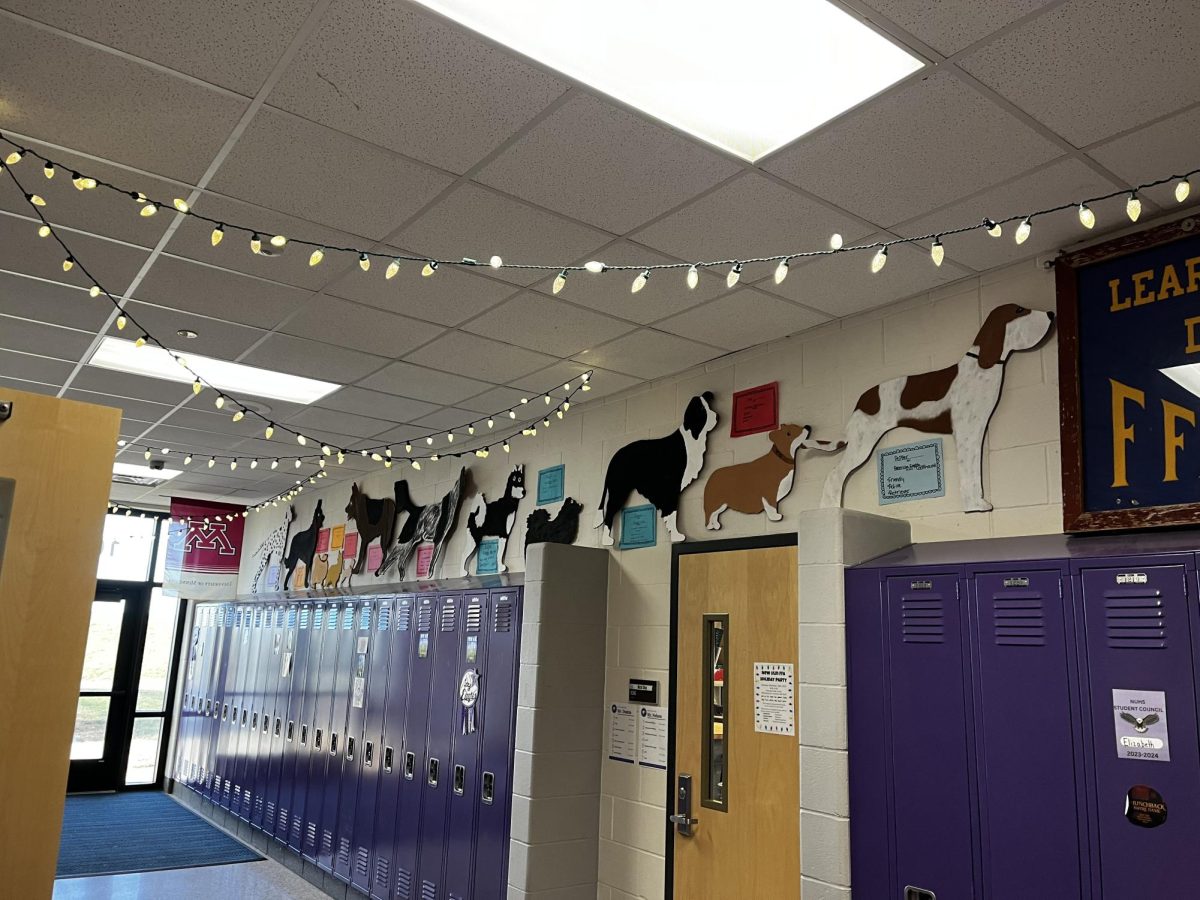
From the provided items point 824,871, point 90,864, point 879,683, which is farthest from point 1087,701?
point 90,864

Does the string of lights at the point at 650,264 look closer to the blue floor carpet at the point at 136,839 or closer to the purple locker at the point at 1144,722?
the purple locker at the point at 1144,722

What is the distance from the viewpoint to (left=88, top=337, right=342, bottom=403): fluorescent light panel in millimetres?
4562

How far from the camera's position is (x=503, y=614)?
4.49 m

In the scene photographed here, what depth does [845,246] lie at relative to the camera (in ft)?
9.83

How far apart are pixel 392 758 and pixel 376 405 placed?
2058mm

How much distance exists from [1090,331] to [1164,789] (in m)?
1.37

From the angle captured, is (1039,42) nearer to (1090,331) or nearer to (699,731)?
(1090,331)

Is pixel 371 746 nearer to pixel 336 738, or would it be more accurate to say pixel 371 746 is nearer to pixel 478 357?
pixel 336 738

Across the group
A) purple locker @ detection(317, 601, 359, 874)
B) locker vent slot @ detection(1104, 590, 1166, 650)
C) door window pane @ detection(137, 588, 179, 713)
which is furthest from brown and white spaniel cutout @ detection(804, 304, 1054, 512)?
door window pane @ detection(137, 588, 179, 713)

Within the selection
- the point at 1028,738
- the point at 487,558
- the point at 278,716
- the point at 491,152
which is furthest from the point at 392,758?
the point at 491,152

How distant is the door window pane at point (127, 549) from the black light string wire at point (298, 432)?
2.92 m

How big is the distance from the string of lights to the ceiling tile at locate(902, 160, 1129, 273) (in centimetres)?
3

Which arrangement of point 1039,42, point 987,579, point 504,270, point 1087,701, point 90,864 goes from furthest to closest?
point 90,864 < point 504,270 < point 987,579 < point 1087,701 < point 1039,42

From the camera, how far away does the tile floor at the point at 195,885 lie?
18.6ft
